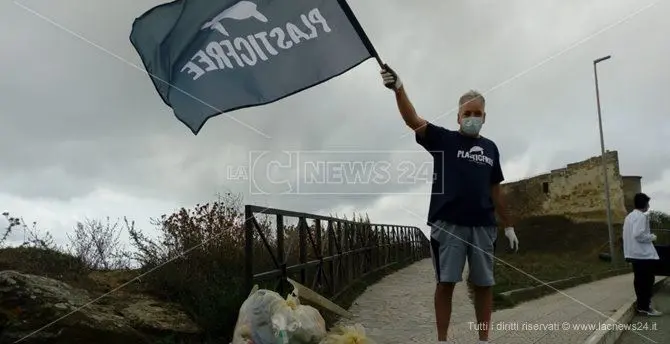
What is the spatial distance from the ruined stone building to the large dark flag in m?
24.2

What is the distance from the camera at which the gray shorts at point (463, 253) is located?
3793mm

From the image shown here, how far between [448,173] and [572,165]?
27.4m

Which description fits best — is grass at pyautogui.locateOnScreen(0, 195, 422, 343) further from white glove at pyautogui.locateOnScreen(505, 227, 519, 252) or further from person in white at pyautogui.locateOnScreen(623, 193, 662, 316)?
person in white at pyautogui.locateOnScreen(623, 193, 662, 316)

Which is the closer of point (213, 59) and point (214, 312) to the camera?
point (213, 59)

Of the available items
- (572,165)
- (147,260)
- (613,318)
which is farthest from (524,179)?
(147,260)

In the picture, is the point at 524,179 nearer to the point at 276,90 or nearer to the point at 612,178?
the point at 612,178

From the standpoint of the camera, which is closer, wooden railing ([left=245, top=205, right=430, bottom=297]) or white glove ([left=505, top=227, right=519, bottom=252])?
white glove ([left=505, top=227, right=519, bottom=252])

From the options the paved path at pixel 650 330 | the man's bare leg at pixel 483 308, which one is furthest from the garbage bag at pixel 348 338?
the paved path at pixel 650 330

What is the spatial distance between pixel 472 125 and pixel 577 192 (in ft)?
88.8

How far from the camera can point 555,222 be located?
97.0 ft

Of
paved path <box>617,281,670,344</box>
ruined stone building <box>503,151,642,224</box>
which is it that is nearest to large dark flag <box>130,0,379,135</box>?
paved path <box>617,281,670,344</box>

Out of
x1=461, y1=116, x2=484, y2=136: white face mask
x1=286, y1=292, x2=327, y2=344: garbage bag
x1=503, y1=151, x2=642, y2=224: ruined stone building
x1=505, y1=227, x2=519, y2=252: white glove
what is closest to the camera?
x1=286, y1=292, x2=327, y2=344: garbage bag

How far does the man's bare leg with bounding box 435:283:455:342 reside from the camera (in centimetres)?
385

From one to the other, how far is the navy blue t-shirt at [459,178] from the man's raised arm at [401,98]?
0.15 meters
